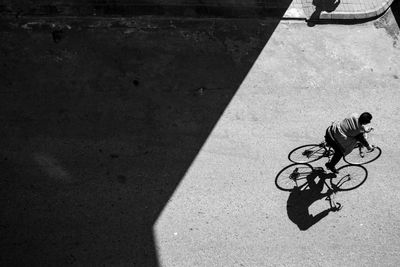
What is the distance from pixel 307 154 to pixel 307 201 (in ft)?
3.08

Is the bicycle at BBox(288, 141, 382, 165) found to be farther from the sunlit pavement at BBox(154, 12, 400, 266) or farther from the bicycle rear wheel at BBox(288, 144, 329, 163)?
the sunlit pavement at BBox(154, 12, 400, 266)

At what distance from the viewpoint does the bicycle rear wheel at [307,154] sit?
25.8 feet

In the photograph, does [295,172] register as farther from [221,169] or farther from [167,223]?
[167,223]

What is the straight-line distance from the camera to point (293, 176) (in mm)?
7785

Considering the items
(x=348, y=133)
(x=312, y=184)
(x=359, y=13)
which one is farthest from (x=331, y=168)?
(x=359, y=13)

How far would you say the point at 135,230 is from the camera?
692cm

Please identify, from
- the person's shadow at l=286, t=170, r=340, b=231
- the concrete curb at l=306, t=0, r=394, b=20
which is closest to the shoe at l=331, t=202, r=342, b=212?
the person's shadow at l=286, t=170, r=340, b=231

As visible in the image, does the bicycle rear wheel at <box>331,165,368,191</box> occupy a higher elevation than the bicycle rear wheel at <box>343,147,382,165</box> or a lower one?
lower

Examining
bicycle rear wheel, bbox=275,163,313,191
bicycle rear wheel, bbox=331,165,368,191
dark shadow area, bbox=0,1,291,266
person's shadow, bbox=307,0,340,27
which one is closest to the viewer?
dark shadow area, bbox=0,1,291,266

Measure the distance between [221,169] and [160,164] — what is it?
3.88 ft

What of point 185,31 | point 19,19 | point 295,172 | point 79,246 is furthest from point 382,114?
point 19,19

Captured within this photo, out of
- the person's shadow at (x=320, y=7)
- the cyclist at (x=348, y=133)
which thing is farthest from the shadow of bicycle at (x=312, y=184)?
the person's shadow at (x=320, y=7)

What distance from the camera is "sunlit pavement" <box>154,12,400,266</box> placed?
7004 millimetres

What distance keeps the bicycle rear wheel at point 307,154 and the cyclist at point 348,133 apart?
1.53ft
